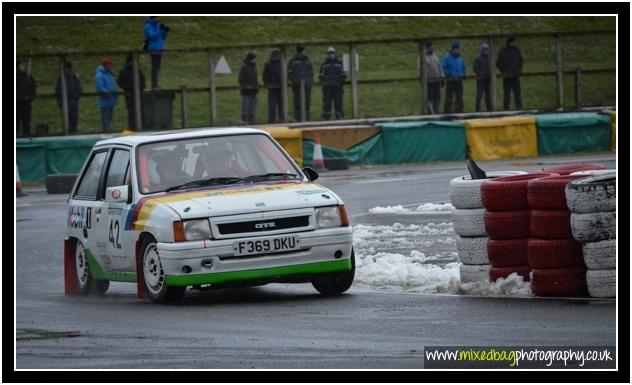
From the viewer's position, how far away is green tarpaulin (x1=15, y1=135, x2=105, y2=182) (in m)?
26.9

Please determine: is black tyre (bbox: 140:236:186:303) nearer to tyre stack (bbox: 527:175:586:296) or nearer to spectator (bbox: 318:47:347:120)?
tyre stack (bbox: 527:175:586:296)

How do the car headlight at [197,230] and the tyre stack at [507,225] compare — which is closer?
the tyre stack at [507,225]

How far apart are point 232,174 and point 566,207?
10.2 ft

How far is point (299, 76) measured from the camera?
28.3 meters

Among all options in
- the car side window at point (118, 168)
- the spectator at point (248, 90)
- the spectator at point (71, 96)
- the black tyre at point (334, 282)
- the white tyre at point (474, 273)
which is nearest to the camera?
→ the white tyre at point (474, 273)

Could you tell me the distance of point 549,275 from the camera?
10.9 m

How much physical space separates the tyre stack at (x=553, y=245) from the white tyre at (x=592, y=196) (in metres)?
0.18

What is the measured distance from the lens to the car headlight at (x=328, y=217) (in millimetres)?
11664

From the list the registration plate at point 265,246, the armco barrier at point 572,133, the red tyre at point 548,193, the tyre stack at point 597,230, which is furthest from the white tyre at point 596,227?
the armco barrier at point 572,133

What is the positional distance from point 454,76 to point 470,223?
1821 cm

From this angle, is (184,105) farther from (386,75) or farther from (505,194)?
(505,194)

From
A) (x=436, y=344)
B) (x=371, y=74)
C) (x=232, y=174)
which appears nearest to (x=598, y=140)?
(x=371, y=74)

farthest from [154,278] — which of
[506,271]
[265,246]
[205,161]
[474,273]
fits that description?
[506,271]

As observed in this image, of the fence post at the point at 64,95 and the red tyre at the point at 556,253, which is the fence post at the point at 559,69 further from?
the red tyre at the point at 556,253
